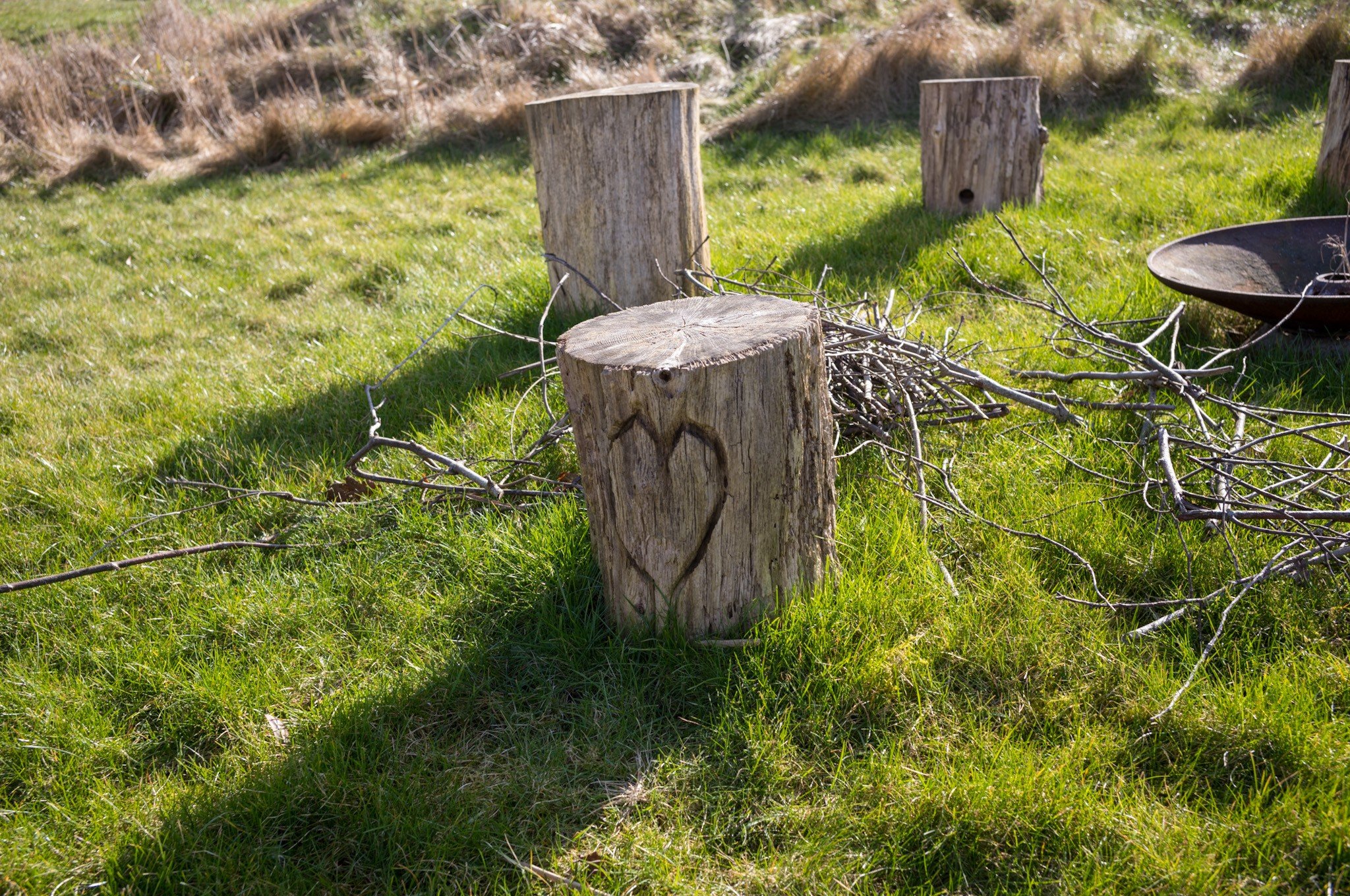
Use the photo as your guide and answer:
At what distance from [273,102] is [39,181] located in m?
2.51

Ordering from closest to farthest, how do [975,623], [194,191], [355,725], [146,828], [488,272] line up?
[146,828]
[355,725]
[975,623]
[488,272]
[194,191]

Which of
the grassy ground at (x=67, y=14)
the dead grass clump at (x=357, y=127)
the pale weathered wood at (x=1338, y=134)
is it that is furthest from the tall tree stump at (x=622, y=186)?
the grassy ground at (x=67, y=14)

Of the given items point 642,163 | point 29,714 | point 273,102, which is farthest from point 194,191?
point 29,714

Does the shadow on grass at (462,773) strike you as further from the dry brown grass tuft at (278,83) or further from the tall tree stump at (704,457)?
the dry brown grass tuft at (278,83)

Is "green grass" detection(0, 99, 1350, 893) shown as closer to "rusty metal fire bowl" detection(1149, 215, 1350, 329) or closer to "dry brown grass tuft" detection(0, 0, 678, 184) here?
"rusty metal fire bowl" detection(1149, 215, 1350, 329)

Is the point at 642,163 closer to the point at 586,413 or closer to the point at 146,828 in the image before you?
the point at 586,413

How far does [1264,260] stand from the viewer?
13.9 ft

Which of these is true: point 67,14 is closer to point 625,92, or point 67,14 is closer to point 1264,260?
point 625,92

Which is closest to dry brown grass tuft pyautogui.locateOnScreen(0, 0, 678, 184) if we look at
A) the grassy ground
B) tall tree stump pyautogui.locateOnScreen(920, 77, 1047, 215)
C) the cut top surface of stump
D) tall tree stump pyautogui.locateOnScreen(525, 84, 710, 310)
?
the grassy ground

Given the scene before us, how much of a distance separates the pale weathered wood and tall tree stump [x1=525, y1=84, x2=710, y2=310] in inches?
152

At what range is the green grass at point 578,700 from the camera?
80.1 inches

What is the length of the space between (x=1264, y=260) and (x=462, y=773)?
4.14 m

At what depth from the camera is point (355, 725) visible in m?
2.39

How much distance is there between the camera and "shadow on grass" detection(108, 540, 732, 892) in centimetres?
208
